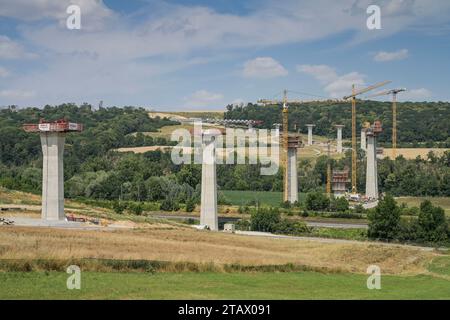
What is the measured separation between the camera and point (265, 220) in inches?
3356

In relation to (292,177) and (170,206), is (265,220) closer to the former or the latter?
(170,206)

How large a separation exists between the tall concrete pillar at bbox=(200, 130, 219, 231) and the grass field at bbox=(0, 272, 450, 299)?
1768 inches

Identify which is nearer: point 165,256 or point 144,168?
point 165,256

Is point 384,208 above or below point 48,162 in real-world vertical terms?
below

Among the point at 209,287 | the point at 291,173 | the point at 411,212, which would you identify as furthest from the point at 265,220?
the point at 209,287

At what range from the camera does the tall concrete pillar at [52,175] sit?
69500 millimetres

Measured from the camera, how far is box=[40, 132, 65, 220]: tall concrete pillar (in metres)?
69.5

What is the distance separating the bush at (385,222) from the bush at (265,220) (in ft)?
46.2

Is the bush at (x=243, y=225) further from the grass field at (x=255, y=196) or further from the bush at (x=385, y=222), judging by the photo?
the grass field at (x=255, y=196)

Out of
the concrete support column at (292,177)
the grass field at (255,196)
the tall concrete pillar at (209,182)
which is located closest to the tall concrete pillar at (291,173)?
the concrete support column at (292,177)

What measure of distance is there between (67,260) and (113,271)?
7.51ft

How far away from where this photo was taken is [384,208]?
2928 inches

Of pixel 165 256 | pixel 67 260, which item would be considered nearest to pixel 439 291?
pixel 165 256

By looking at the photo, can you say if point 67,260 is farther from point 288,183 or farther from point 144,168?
point 144,168
